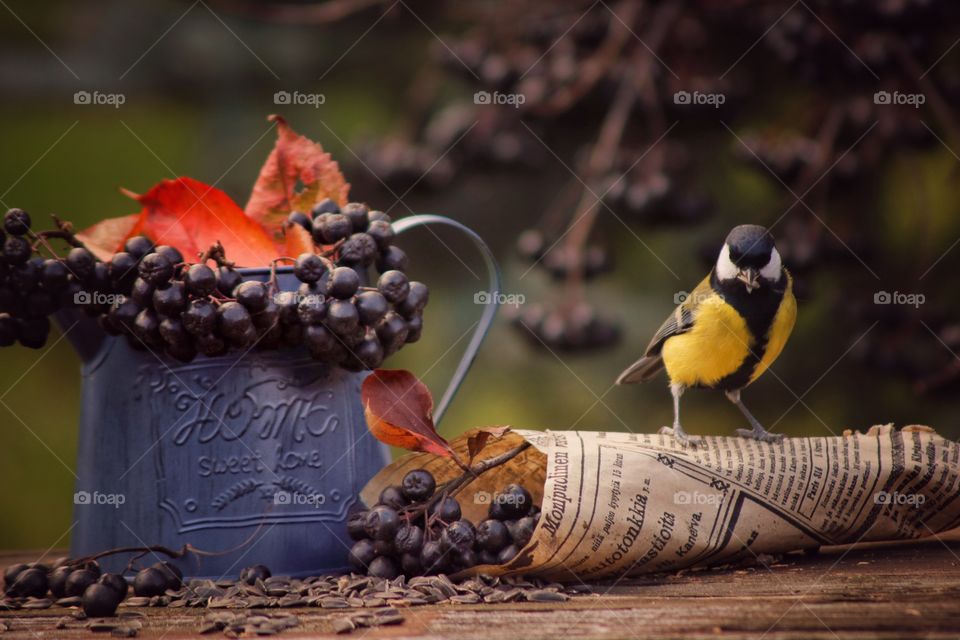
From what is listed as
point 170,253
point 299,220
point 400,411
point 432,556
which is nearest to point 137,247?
point 170,253

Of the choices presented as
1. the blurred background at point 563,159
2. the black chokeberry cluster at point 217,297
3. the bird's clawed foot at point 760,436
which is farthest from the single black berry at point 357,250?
the blurred background at point 563,159

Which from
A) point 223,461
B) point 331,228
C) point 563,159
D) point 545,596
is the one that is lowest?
point 545,596

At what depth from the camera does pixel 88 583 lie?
0.89 metres

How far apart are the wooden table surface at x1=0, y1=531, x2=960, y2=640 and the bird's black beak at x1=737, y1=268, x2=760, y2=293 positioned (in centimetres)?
27

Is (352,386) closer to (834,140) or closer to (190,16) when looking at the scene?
(834,140)

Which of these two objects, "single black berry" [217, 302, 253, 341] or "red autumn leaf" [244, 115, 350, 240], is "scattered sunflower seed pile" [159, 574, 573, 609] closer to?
"single black berry" [217, 302, 253, 341]

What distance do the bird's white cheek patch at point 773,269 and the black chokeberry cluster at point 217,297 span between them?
1.16 ft

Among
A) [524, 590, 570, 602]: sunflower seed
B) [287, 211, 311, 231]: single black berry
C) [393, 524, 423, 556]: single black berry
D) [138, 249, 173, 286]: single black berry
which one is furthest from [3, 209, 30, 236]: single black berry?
[524, 590, 570, 602]: sunflower seed

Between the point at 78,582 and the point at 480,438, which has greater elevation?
the point at 480,438

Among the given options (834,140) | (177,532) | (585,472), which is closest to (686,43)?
(834,140)

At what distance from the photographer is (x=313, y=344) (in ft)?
2.99

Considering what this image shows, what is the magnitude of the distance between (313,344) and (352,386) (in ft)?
0.31

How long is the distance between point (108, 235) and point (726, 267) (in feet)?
2.07

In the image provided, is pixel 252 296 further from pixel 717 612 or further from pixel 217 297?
pixel 717 612
